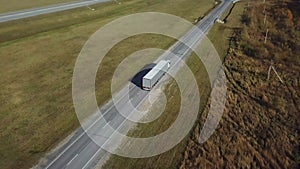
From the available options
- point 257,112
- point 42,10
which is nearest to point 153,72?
point 257,112

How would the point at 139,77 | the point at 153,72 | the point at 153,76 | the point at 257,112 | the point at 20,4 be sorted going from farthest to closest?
the point at 20,4
the point at 139,77
the point at 153,72
the point at 153,76
the point at 257,112

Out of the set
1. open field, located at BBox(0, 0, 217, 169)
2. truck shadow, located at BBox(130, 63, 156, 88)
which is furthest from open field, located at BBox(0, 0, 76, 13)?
truck shadow, located at BBox(130, 63, 156, 88)

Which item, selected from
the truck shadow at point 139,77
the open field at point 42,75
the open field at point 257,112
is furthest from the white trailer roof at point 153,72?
the open field at point 257,112

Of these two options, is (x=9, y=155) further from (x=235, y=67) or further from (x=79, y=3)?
(x=79, y=3)

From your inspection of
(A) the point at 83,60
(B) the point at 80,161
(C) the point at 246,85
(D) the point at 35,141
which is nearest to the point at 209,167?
(B) the point at 80,161

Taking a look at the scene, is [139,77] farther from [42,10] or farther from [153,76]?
[42,10]

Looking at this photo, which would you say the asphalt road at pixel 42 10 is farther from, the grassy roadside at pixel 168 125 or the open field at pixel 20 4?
the grassy roadside at pixel 168 125

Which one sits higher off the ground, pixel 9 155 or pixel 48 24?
pixel 9 155
